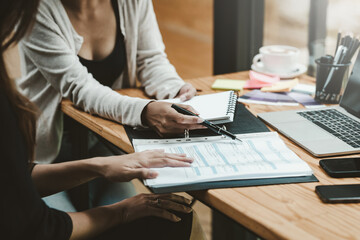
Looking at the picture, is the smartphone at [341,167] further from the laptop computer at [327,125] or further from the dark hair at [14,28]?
the dark hair at [14,28]

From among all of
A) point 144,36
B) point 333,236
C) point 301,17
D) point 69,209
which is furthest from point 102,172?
point 301,17

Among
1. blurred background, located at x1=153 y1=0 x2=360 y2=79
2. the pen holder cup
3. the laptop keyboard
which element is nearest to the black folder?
the laptop keyboard

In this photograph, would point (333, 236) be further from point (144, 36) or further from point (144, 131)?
point (144, 36)

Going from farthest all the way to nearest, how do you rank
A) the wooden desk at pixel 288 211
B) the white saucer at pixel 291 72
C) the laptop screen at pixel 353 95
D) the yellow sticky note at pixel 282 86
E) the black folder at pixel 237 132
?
1. the white saucer at pixel 291 72
2. the yellow sticky note at pixel 282 86
3. the laptop screen at pixel 353 95
4. the black folder at pixel 237 132
5. the wooden desk at pixel 288 211

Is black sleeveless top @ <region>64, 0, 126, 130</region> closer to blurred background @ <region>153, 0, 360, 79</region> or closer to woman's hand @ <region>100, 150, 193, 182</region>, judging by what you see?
woman's hand @ <region>100, 150, 193, 182</region>

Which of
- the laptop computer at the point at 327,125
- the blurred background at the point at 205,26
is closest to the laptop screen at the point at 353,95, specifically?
the laptop computer at the point at 327,125

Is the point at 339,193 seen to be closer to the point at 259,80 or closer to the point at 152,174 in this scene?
the point at 152,174

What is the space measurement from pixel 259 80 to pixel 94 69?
0.57 meters

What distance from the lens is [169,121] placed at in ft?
3.28

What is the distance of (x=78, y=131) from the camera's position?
1441 millimetres

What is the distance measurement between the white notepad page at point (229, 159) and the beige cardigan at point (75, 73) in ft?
0.62

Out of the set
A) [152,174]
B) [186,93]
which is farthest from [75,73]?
[152,174]

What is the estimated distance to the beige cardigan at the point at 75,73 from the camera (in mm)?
1195

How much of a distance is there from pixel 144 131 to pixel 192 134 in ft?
0.45
